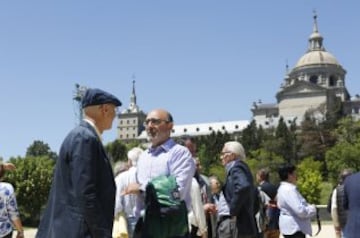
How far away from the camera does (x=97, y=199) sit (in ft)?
13.3

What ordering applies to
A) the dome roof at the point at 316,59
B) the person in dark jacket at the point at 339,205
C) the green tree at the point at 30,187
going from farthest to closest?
1. the dome roof at the point at 316,59
2. the green tree at the point at 30,187
3. the person in dark jacket at the point at 339,205

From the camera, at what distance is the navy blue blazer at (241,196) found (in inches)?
251

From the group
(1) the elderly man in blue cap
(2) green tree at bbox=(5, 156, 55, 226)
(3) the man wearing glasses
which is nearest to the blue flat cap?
(1) the elderly man in blue cap

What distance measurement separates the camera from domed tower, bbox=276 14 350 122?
118125 millimetres

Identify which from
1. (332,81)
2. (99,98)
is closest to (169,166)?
(99,98)

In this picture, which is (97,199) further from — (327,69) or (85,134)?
(327,69)

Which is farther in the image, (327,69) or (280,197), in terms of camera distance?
(327,69)

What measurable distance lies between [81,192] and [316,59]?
13169 cm

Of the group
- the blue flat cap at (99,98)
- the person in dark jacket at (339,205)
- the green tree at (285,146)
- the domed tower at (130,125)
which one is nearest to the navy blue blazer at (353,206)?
the person in dark jacket at (339,205)

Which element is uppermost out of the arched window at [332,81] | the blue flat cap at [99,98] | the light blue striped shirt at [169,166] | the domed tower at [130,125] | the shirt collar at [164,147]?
the arched window at [332,81]

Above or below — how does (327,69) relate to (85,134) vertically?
above

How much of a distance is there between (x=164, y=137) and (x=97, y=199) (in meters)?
1.34

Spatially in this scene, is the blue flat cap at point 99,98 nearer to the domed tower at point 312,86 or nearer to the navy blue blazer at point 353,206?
the navy blue blazer at point 353,206

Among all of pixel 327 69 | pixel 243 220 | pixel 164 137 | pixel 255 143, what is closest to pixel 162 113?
pixel 164 137
